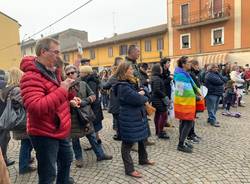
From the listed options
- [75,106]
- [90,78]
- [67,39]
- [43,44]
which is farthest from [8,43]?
[43,44]

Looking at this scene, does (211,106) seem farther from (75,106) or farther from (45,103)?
(45,103)

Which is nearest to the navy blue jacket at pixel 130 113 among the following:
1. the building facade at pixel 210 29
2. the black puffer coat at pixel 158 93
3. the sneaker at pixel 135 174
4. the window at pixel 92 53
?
the sneaker at pixel 135 174

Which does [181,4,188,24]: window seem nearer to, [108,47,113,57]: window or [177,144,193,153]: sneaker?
[108,47,113,57]: window

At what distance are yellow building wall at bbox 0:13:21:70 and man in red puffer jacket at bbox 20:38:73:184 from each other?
32752 millimetres

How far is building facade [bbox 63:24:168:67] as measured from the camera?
34.2 m

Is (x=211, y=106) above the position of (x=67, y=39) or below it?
below

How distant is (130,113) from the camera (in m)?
4.30

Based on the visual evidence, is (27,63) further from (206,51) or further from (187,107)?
(206,51)

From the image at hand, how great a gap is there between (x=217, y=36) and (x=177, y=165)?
27.1 metres

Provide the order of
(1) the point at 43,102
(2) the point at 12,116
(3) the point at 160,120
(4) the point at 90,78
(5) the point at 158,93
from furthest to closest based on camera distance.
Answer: (3) the point at 160,120, (5) the point at 158,93, (4) the point at 90,78, (2) the point at 12,116, (1) the point at 43,102

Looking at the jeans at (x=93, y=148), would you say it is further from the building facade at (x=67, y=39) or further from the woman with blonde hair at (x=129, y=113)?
the building facade at (x=67, y=39)

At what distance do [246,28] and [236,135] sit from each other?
75.7 feet

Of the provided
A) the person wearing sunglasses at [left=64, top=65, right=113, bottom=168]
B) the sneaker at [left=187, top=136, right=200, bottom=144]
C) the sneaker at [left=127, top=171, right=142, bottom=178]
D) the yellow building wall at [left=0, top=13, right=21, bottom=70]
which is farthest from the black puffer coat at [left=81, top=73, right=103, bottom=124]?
the yellow building wall at [left=0, top=13, right=21, bottom=70]

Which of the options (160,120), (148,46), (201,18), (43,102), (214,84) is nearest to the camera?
(43,102)
